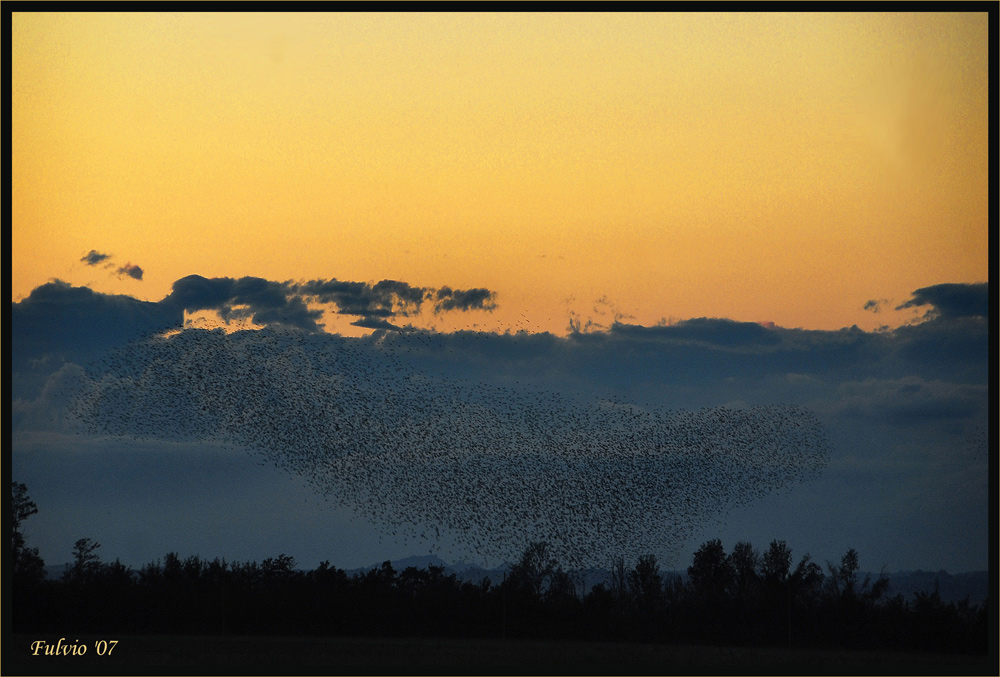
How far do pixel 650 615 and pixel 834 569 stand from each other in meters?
6.97

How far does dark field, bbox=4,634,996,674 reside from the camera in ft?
77.7

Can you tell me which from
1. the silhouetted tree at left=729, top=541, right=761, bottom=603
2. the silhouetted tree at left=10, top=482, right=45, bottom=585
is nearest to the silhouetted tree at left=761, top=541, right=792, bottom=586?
the silhouetted tree at left=729, top=541, right=761, bottom=603

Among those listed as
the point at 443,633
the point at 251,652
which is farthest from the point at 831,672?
the point at 251,652

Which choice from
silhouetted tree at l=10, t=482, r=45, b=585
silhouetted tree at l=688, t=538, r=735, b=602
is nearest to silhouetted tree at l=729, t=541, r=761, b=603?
silhouetted tree at l=688, t=538, r=735, b=602

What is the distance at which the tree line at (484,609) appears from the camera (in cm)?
2780

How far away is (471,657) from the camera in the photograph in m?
24.8

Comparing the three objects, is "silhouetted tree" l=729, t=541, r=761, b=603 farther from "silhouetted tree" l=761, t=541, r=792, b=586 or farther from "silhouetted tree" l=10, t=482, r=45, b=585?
"silhouetted tree" l=10, t=482, r=45, b=585

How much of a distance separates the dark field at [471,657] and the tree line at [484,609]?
1.44 m

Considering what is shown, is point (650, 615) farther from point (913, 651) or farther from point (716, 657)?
point (913, 651)

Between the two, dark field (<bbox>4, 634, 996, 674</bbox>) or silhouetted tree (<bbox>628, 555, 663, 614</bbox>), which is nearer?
dark field (<bbox>4, 634, 996, 674</bbox>)

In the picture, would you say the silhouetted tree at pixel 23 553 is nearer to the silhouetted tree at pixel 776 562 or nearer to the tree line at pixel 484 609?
the tree line at pixel 484 609

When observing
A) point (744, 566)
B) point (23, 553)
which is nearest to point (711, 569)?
point (744, 566)

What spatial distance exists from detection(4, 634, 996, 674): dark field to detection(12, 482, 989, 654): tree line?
1.44m

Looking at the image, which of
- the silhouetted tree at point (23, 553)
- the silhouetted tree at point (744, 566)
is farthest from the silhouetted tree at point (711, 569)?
the silhouetted tree at point (23, 553)
